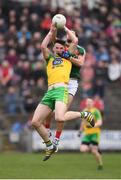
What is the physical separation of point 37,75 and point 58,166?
22.8 feet

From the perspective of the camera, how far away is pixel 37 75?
2950 cm

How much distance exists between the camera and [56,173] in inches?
817

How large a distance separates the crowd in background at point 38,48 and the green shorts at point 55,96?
10.9 m

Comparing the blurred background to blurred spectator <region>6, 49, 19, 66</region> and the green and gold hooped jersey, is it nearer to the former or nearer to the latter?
blurred spectator <region>6, 49, 19, 66</region>

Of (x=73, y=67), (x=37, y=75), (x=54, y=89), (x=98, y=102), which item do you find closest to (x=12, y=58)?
(x=37, y=75)

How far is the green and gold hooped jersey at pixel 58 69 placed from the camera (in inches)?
705

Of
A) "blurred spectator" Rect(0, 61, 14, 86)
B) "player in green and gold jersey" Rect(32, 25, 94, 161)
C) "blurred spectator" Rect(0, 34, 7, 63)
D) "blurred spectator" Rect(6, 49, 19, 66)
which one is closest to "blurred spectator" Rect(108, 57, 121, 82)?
"blurred spectator" Rect(6, 49, 19, 66)

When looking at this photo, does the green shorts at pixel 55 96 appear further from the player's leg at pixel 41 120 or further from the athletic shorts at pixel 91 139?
the athletic shorts at pixel 91 139

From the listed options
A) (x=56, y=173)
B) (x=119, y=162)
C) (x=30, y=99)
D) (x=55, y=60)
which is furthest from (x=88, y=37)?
(x=55, y=60)

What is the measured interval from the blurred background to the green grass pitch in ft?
2.64

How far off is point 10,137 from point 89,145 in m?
5.58

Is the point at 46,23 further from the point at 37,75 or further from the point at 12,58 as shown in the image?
the point at 37,75

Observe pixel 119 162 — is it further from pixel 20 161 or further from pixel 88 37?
pixel 88 37

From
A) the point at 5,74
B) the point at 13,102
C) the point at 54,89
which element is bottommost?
the point at 13,102
